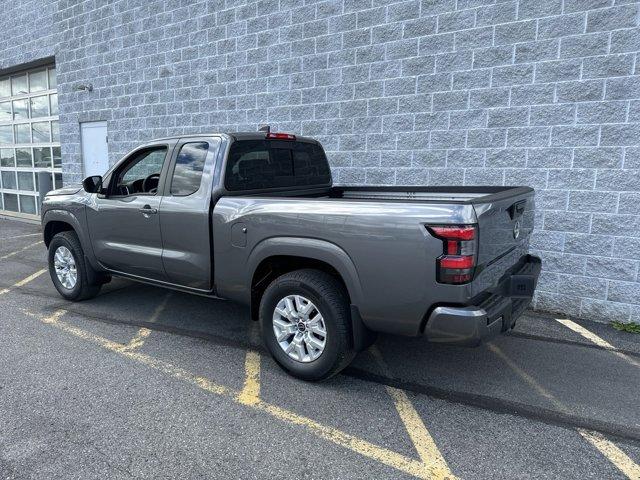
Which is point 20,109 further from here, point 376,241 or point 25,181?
point 376,241

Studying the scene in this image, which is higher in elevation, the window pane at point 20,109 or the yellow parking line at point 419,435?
the window pane at point 20,109

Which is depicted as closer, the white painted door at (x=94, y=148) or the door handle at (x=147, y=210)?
the door handle at (x=147, y=210)

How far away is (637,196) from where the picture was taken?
16.4 feet

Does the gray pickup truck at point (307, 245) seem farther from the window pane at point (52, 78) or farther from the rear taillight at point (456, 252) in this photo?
the window pane at point (52, 78)

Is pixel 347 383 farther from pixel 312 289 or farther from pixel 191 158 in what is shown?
pixel 191 158

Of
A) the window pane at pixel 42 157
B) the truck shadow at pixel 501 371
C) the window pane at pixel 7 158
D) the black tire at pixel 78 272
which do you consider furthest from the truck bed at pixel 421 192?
the window pane at pixel 7 158

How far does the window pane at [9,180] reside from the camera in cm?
1385

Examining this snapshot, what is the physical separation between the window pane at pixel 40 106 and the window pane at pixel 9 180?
2158mm

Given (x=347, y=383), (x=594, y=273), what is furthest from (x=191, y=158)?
(x=594, y=273)

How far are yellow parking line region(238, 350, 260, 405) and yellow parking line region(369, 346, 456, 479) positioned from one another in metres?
0.98

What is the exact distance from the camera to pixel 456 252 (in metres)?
2.95

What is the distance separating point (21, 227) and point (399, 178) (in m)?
9.83

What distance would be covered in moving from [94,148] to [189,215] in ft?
25.0

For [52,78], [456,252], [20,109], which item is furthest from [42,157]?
[456,252]
